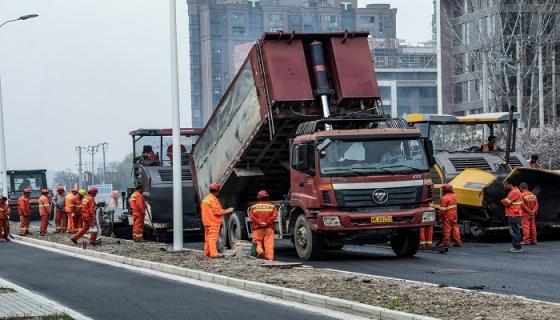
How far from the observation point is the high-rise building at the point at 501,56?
55.4 meters

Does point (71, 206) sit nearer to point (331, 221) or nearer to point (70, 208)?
point (70, 208)

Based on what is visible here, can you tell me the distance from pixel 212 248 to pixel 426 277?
534 cm

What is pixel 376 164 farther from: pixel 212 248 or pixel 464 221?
pixel 464 221

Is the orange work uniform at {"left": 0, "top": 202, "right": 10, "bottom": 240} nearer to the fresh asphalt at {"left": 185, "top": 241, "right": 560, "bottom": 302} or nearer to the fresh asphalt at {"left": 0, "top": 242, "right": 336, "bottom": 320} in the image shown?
the fresh asphalt at {"left": 0, "top": 242, "right": 336, "bottom": 320}

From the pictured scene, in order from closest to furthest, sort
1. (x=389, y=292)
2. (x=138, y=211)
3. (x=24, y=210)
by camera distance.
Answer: (x=389, y=292) < (x=138, y=211) < (x=24, y=210)

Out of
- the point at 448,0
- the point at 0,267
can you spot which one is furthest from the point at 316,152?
the point at 448,0

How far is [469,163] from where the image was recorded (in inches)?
1025

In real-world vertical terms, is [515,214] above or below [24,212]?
above

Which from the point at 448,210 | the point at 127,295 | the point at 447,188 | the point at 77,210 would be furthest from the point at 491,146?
the point at 127,295

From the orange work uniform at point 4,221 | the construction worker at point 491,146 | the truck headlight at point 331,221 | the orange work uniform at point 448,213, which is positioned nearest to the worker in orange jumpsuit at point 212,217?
the truck headlight at point 331,221

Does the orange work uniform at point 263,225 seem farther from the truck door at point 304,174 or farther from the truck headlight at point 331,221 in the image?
the truck headlight at point 331,221

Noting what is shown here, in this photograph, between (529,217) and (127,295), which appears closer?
(127,295)

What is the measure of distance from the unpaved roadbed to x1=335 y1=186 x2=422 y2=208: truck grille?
6.65 ft

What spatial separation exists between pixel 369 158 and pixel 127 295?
6723 millimetres
